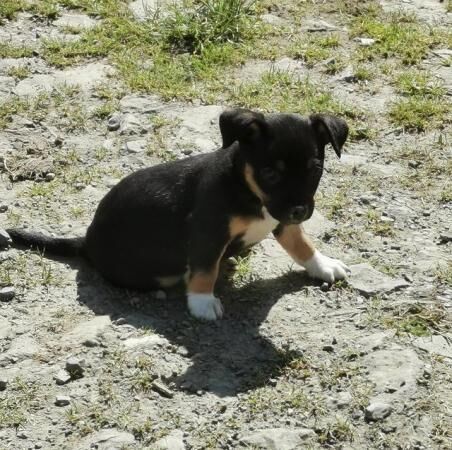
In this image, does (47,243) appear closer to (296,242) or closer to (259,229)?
(259,229)

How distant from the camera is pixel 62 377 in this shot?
5762 mm

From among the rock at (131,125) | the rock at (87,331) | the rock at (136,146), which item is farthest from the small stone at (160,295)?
the rock at (131,125)

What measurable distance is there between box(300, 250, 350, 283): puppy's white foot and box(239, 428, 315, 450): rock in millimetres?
1529

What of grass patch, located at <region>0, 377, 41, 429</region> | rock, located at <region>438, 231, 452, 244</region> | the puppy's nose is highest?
the puppy's nose

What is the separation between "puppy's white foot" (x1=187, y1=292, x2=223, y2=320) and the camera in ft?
20.9

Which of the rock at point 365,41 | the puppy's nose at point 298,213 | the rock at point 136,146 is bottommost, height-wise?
the rock at point 136,146

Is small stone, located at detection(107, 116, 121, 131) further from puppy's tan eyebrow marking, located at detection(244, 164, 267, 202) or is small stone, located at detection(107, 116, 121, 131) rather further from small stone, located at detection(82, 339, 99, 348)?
small stone, located at detection(82, 339, 99, 348)

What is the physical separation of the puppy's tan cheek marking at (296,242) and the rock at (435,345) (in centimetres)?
105

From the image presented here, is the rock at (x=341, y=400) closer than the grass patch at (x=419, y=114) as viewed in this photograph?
Yes

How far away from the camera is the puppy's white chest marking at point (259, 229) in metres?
6.35

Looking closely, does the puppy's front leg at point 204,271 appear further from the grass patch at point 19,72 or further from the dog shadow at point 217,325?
the grass patch at point 19,72

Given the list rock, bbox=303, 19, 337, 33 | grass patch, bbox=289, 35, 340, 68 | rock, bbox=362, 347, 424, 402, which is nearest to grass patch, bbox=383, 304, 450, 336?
rock, bbox=362, 347, 424, 402

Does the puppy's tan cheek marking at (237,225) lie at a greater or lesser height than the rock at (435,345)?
greater

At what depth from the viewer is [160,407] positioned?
5566 millimetres
